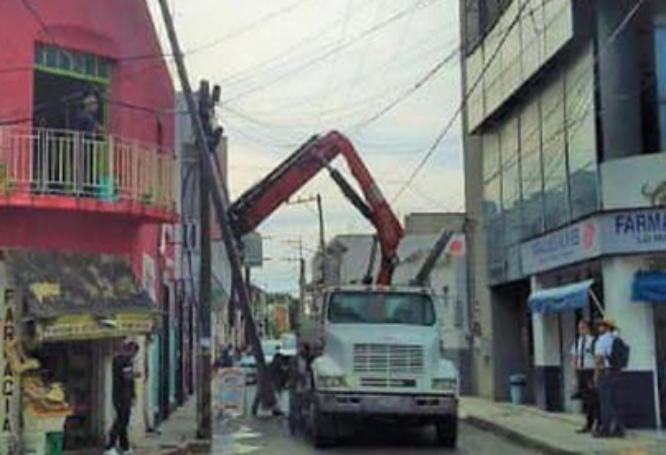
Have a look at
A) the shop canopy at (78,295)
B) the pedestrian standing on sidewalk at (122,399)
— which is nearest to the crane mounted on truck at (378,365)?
the pedestrian standing on sidewalk at (122,399)

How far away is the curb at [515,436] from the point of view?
19297mm

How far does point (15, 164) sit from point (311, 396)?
6884 mm

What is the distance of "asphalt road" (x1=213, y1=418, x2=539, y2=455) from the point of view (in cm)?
2078

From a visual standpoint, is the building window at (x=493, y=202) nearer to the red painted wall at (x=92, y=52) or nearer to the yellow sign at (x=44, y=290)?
the red painted wall at (x=92, y=52)

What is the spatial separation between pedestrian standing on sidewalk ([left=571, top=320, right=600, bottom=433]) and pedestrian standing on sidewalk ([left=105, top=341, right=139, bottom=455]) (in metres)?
7.90

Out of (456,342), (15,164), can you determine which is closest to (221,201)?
(15,164)

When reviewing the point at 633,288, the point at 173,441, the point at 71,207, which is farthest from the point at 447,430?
the point at 71,207

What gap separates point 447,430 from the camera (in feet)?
71.2

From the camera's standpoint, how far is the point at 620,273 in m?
23.9

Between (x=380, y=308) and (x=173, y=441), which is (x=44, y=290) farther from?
(x=380, y=308)

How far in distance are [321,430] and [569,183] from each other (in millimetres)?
8932

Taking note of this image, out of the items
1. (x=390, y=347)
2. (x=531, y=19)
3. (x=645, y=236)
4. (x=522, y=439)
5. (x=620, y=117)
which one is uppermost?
(x=531, y=19)

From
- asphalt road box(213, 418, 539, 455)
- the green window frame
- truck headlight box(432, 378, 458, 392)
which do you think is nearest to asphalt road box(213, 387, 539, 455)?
asphalt road box(213, 418, 539, 455)

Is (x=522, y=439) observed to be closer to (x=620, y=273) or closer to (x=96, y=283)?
(x=620, y=273)
